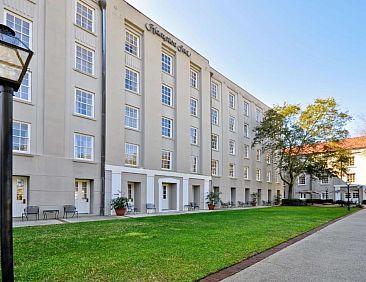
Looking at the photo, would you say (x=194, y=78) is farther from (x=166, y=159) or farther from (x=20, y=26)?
(x=20, y=26)

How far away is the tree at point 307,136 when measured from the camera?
4653cm

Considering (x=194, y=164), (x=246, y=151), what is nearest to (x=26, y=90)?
(x=194, y=164)

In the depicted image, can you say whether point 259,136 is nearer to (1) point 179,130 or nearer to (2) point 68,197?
(1) point 179,130

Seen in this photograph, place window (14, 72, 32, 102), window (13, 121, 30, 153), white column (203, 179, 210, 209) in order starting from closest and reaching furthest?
1. window (13, 121, 30, 153)
2. window (14, 72, 32, 102)
3. white column (203, 179, 210, 209)

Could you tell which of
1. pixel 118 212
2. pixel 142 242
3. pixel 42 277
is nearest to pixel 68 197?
pixel 118 212

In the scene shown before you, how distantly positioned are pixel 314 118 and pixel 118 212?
103ft

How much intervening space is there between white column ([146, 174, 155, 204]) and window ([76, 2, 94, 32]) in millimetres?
10948

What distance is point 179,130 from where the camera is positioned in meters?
32.3

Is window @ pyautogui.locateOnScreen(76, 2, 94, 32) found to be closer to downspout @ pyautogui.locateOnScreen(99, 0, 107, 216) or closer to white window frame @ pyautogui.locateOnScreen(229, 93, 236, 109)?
downspout @ pyautogui.locateOnScreen(99, 0, 107, 216)

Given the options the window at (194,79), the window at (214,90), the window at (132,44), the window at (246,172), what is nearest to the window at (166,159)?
the window at (132,44)

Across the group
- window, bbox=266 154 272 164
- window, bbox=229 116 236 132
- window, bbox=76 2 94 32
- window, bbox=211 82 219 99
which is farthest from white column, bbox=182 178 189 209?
window, bbox=266 154 272 164

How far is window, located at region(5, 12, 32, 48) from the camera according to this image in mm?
19477

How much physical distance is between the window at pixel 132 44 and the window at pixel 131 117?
4.06 metres

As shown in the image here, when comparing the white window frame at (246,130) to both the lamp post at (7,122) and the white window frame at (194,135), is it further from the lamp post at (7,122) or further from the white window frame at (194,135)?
the lamp post at (7,122)
